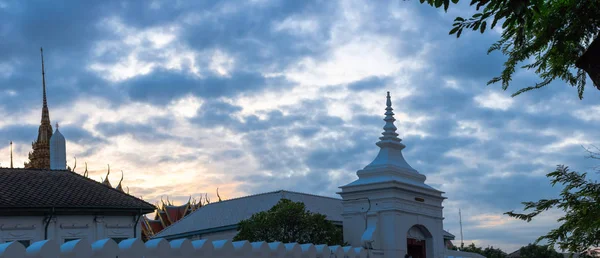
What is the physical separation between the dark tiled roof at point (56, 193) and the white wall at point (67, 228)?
54 cm

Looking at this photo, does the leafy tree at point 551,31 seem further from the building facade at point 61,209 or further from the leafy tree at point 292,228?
the building facade at point 61,209

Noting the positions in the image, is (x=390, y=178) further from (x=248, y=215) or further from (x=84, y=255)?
(x=84, y=255)

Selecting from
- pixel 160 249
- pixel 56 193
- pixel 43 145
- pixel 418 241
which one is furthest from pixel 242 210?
pixel 43 145

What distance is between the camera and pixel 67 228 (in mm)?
26141

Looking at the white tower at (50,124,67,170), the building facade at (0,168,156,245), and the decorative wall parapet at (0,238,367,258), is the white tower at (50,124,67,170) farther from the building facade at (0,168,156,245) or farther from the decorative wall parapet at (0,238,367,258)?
the decorative wall parapet at (0,238,367,258)

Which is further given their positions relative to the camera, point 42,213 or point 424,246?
point 424,246

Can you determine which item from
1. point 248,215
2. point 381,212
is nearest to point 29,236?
point 248,215

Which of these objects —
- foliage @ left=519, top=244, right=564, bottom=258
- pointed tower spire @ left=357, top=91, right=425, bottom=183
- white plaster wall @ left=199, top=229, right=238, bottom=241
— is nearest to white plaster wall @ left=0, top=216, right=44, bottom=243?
white plaster wall @ left=199, top=229, right=238, bottom=241

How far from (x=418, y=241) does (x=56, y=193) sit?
1310 cm

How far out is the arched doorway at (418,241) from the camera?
2706 centimetres

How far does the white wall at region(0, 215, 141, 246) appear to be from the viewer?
24.9 meters

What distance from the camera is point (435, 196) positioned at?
1110 inches

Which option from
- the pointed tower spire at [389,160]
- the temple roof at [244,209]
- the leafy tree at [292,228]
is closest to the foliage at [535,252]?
the temple roof at [244,209]

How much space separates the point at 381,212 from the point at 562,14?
1874 cm
